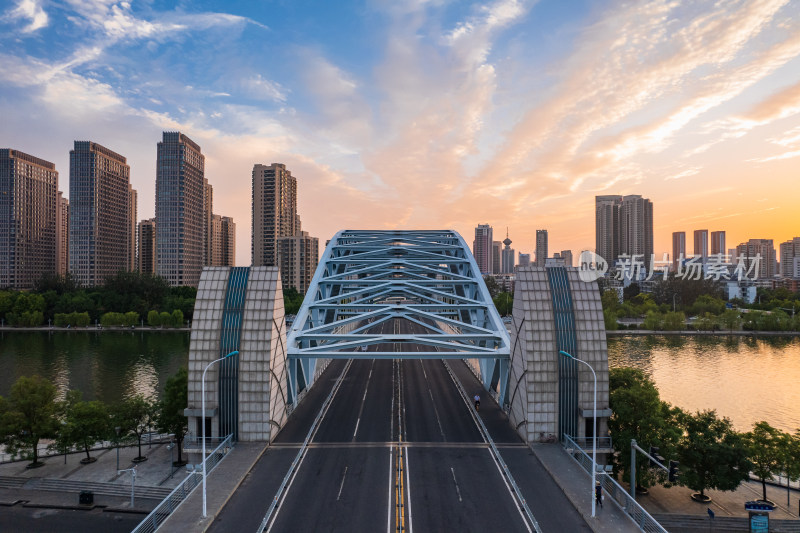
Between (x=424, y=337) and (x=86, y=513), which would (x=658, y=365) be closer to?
(x=424, y=337)

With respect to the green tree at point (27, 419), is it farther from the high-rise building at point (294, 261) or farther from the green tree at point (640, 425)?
the high-rise building at point (294, 261)

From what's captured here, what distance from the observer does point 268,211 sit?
172000 mm

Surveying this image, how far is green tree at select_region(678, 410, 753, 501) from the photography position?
80.9 feet

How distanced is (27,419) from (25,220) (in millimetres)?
175726

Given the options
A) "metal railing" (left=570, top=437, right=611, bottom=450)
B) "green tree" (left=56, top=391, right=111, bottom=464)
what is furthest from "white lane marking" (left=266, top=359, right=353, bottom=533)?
"metal railing" (left=570, top=437, right=611, bottom=450)

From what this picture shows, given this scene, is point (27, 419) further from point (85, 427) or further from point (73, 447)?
point (73, 447)

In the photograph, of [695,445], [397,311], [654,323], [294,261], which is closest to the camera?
[695,445]

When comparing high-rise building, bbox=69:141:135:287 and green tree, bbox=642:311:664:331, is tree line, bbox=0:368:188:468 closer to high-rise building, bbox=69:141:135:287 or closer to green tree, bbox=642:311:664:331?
green tree, bbox=642:311:664:331

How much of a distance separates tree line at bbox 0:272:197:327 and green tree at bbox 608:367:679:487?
101 metres

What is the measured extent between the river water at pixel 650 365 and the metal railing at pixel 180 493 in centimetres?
2827

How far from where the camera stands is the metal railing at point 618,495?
19703mm

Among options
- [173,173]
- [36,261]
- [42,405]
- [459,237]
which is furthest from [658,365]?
[36,261]

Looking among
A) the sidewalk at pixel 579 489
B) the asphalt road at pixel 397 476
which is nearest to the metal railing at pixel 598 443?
the sidewalk at pixel 579 489

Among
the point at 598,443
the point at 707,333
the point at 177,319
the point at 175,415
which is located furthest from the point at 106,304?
the point at 707,333
